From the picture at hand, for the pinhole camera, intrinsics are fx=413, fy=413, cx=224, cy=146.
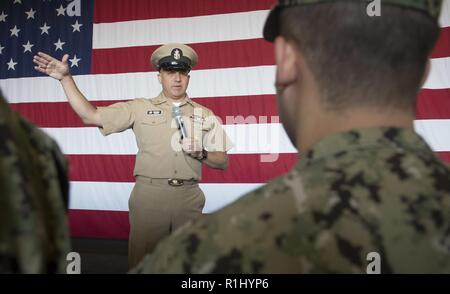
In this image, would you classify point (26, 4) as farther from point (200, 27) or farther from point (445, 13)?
point (445, 13)

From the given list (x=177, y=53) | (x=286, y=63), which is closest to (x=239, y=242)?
(x=286, y=63)

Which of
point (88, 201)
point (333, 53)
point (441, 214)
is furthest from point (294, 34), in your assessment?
point (88, 201)

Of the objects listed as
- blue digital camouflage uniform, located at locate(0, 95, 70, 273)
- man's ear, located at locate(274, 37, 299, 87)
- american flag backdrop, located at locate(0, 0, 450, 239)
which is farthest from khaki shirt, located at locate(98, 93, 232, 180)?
blue digital camouflage uniform, located at locate(0, 95, 70, 273)

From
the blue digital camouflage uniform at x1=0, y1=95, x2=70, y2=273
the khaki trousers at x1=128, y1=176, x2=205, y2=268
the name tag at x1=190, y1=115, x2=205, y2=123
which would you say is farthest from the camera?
the name tag at x1=190, y1=115, x2=205, y2=123

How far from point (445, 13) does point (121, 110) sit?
166cm

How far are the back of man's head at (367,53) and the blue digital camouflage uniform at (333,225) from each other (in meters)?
0.07

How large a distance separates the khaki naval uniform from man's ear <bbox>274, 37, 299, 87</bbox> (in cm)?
113

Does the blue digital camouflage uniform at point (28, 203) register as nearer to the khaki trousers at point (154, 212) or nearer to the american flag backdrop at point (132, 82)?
the khaki trousers at point (154, 212)

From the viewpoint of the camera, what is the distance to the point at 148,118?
160 cm

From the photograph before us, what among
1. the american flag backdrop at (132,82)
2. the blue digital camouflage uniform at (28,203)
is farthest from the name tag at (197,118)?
the blue digital camouflage uniform at (28,203)

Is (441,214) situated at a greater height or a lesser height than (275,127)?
lesser

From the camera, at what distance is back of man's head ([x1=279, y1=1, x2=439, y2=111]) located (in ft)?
1.25

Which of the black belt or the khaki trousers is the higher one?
the black belt

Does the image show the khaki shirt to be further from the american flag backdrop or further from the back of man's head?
the back of man's head
